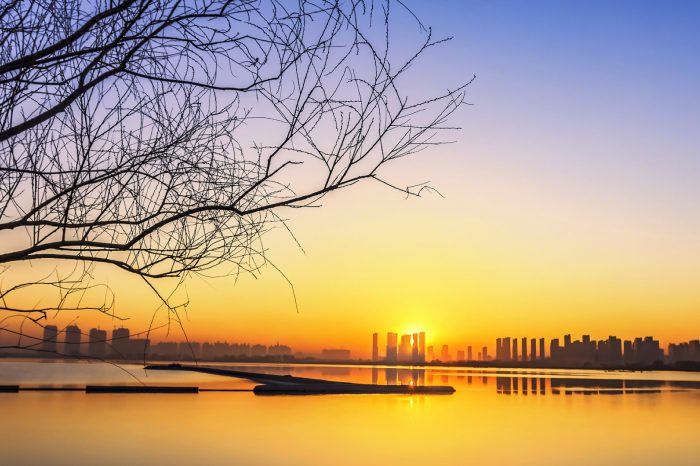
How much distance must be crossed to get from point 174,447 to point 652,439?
16.2 metres

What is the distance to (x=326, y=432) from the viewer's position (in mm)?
25719

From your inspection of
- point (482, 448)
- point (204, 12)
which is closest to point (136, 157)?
point (204, 12)

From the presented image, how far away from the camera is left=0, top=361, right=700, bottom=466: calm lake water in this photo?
20.9m

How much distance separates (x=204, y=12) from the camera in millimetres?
2607

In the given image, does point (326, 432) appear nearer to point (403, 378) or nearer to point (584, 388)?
point (584, 388)

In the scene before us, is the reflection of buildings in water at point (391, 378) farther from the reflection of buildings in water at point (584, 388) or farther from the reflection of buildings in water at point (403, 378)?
the reflection of buildings in water at point (584, 388)

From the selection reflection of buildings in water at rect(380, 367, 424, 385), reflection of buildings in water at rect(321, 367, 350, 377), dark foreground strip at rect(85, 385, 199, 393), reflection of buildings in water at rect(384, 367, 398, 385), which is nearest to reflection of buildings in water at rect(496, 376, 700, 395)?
reflection of buildings in water at rect(380, 367, 424, 385)

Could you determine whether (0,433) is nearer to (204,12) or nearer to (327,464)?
(327,464)

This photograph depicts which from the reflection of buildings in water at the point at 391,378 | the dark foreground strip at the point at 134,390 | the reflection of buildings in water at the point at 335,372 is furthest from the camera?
the reflection of buildings in water at the point at 335,372

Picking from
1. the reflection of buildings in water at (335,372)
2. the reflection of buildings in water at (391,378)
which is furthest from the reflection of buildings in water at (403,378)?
the reflection of buildings in water at (335,372)

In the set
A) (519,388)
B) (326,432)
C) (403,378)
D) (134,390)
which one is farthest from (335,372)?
(326,432)

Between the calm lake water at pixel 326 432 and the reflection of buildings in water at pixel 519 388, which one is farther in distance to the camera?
the reflection of buildings in water at pixel 519 388

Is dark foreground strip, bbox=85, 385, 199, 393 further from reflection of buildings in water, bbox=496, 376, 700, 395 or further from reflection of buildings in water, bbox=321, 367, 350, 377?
reflection of buildings in water, bbox=321, 367, 350, 377

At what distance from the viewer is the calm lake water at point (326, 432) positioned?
20938 millimetres
